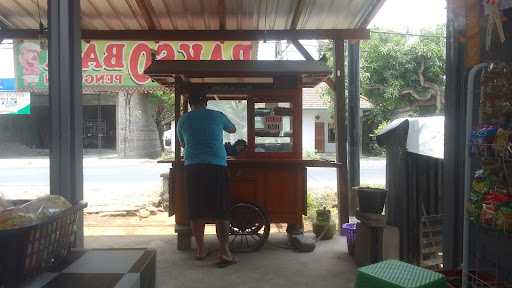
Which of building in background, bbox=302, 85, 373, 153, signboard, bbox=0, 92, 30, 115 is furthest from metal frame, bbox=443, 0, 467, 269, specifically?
building in background, bbox=302, 85, 373, 153

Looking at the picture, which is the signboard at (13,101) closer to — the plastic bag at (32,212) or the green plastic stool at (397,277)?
the plastic bag at (32,212)

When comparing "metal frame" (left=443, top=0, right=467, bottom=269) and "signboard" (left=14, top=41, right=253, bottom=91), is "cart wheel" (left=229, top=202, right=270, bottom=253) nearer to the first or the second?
"metal frame" (left=443, top=0, right=467, bottom=269)

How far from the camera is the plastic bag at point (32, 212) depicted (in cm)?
138

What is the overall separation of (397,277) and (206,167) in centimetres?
288

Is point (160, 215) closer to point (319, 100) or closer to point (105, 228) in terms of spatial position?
point (105, 228)

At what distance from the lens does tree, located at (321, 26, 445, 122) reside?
72.1 ft

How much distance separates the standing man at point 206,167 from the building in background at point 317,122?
21110 mm

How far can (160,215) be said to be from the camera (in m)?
8.45

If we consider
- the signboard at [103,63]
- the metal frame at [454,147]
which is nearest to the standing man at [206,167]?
the metal frame at [454,147]

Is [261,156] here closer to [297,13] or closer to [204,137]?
[204,137]

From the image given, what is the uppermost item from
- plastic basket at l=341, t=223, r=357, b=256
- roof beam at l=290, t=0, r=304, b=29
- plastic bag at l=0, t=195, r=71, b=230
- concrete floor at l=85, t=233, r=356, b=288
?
roof beam at l=290, t=0, r=304, b=29

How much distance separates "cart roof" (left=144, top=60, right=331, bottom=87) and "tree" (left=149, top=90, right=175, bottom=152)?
1509cm

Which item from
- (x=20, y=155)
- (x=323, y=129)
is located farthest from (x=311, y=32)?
(x=323, y=129)

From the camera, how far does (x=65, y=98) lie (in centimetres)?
245
